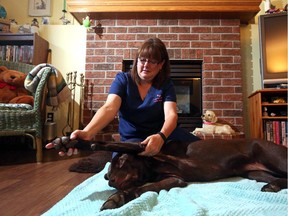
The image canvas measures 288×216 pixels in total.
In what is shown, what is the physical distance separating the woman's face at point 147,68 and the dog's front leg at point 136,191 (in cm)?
50

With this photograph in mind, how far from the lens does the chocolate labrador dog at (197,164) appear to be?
2.93 feet

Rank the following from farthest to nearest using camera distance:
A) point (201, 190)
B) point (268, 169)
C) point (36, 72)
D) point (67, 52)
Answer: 1. point (67, 52)
2. point (36, 72)
3. point (268, 169)
4. point (201, 190)

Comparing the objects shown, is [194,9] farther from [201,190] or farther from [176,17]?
[201,190]

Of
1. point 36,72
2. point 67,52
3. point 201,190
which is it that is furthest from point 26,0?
point 201,190

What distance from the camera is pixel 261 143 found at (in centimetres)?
101

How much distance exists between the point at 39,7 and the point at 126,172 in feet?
9.35

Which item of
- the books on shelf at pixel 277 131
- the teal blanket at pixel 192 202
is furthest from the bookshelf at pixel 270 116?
the teal blanket at pixel 192 202

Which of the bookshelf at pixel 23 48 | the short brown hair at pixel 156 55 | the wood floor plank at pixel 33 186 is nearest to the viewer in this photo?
the wood floor plank at pixel 33 186

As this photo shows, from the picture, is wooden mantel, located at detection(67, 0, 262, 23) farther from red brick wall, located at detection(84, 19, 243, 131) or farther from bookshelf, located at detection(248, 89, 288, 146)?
bookshelf, located at detection(248, 89, 288, 146)

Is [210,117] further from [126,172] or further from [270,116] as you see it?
[126,172]

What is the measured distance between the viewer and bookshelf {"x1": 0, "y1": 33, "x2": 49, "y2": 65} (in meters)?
2.68

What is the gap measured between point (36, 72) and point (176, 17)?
64.2 inches

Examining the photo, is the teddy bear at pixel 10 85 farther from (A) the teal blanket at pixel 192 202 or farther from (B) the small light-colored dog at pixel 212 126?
(B) the small light-colored dog at pixel 212 126

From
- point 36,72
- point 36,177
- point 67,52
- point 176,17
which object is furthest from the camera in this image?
point 67,52
